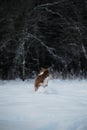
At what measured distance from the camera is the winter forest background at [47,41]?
1827 centimetres

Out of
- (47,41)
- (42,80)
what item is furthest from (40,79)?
(47,41)

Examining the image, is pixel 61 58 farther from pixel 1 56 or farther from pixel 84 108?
pixel 84 108

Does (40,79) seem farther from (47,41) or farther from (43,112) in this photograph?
(47,41)

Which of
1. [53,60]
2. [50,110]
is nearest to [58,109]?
[50,110]

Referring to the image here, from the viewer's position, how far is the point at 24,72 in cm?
1862

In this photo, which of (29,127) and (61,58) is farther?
(61,58)

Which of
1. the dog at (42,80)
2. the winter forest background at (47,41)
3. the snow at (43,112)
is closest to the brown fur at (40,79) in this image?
the dog at (42,80)

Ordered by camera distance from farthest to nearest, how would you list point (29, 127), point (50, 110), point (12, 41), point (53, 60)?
point (53, 60) < point (12, 41) < point (50, 110) < point (29, 127)

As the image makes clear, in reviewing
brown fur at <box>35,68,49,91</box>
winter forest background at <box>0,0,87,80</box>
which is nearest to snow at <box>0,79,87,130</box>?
brown fur at <box>35,68,49,91</box>

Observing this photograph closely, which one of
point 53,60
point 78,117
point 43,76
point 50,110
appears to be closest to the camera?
point 78,117

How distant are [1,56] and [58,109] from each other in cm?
1118

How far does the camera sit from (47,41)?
1933 centimetres

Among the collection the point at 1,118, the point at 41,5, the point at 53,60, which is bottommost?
the point at 53,60

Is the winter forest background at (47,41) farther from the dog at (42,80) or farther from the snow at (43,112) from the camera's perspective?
the snow at (43,112)
